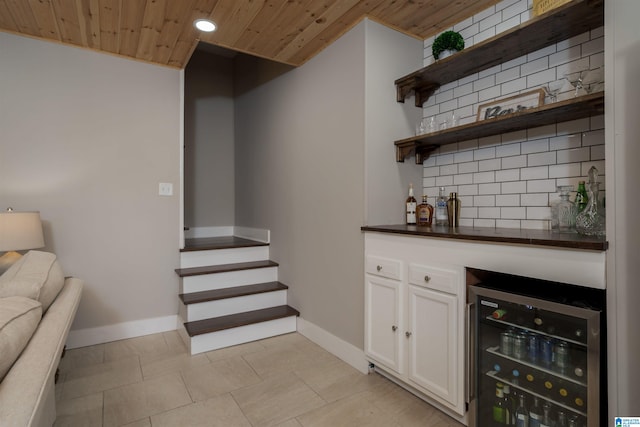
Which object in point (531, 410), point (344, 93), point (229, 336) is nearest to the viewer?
point (531, 410)

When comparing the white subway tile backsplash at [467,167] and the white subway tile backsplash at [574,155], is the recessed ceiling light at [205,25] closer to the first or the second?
the white subway tile backsplash at [467,167]

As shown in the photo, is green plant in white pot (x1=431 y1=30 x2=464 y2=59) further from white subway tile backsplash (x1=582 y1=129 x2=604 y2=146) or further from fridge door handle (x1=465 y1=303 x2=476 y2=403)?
fridge door handle (x1=465 y1=303 x2=476 y2=403)

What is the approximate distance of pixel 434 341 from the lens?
1.82 metres

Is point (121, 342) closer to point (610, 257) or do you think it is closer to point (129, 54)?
point (129, 54)

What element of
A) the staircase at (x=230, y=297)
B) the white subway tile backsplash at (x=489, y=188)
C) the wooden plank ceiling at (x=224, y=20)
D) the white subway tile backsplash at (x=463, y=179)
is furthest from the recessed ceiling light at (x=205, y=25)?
the white subway tile backsplash at (x=489, y=188)

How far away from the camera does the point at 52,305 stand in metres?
1.54

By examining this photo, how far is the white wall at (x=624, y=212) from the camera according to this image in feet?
4.06

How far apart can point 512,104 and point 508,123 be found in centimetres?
26

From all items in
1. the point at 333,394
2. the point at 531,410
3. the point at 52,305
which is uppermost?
the point at 52,305

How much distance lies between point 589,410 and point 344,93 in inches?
84.9

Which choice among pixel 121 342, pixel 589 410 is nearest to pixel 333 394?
pixel 589 410

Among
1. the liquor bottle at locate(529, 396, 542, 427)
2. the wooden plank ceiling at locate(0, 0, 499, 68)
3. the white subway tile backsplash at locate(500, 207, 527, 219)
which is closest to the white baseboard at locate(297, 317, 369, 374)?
the liquor bottle at locate(529, 396, 542, 427)

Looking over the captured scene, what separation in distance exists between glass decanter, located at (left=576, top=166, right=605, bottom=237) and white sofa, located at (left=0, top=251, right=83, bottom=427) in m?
2.09

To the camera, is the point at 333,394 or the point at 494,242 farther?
the point at 333,394
